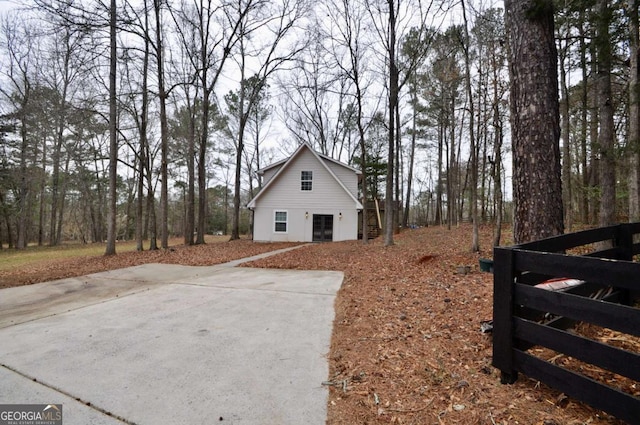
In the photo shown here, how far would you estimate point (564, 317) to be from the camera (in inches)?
82.9

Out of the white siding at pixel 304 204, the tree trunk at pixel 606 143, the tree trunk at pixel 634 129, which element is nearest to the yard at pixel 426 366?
the tree trunk at pixel 634 129

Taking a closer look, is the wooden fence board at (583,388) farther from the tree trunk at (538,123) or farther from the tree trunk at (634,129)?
the tree trunk at (634,129)

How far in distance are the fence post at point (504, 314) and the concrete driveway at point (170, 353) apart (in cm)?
138

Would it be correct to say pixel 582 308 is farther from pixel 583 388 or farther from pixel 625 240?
pixel 625 240

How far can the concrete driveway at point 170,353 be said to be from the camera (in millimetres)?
2080

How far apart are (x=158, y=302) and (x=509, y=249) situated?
5035 mm

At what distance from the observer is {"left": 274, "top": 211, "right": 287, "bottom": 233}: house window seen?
1758 centimetres

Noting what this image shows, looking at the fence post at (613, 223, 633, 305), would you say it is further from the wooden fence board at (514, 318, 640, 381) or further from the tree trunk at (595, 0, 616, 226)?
the tree trunk at (595, 0, 616, 226)

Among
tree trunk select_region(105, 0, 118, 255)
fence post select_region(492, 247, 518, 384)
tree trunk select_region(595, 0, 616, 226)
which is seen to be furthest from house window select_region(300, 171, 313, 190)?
fence post select_region(492, 247, 518, 384)

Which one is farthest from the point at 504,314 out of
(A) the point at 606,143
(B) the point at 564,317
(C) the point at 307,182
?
(C) the point at 307,182

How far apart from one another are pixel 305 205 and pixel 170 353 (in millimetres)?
14630

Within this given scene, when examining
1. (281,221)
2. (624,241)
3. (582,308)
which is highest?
(281,221)

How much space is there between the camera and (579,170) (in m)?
16.4

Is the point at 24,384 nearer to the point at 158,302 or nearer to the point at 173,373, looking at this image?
the point at 173,373
